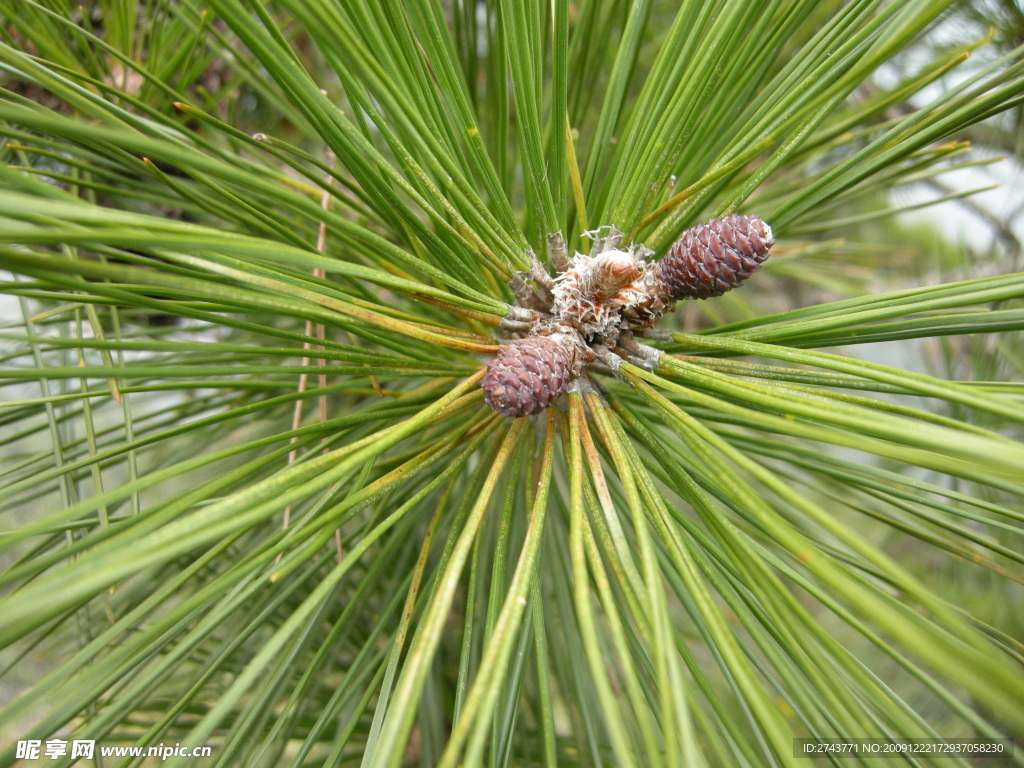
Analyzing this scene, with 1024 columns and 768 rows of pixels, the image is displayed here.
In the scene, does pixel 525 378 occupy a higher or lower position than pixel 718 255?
lower

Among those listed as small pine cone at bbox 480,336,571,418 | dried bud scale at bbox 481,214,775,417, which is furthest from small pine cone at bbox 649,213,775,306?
small pine cone at bbox 480,336,571,418

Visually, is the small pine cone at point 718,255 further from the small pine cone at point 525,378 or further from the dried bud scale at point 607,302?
the small pine cone at point 525,378

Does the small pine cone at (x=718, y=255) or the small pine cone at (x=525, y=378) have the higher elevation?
the small pine cone at (x=718, y=255)

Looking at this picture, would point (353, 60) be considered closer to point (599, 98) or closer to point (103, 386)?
point (103, 386)

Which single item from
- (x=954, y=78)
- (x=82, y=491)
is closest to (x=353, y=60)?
(x=82, y=491)

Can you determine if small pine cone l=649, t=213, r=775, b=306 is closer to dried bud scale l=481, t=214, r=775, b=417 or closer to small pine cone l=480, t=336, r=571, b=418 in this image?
dried bud scale l=481, t=214, r=775, b=417

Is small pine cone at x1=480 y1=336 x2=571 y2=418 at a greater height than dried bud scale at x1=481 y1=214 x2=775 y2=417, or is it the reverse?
dried bud scale at x1=481 y1=214 x2=775 y2=417

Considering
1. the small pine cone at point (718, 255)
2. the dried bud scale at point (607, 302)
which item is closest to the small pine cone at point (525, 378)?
the dried bud scale at point (607, 302)
